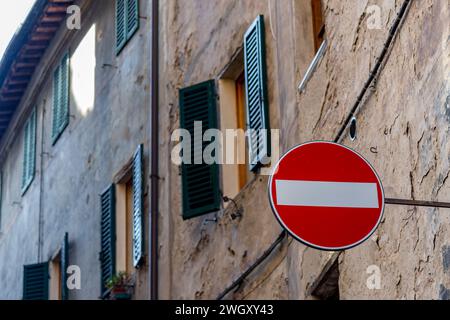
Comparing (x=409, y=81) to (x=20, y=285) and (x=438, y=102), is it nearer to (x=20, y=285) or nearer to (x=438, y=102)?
(x=438, y=102)

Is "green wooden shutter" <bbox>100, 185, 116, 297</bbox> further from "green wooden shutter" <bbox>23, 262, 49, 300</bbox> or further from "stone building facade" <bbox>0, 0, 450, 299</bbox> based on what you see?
"green wooden shutter" <bbox>23, 262, 49, 300</bbox>

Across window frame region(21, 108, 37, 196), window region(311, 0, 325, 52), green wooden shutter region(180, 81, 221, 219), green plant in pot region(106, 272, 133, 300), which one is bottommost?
green plant in pot region(106, 272, 133, 300)

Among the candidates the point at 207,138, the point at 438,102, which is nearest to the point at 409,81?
the point at 438,102

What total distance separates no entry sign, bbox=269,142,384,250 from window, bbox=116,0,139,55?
8.56 metres

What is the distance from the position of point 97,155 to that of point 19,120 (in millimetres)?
5233

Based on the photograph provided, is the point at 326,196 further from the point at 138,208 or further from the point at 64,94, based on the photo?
the point at 64,94

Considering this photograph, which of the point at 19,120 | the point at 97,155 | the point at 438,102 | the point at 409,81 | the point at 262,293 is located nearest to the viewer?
the point at 438,102

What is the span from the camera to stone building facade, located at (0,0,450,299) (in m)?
7.93

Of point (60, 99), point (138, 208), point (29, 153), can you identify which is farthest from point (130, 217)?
point (29, 153)

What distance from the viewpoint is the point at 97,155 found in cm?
1648

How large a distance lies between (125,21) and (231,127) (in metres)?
4.00

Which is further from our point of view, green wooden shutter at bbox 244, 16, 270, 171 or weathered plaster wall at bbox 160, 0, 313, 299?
green wooden shutter at bbox 244, 16, 270, 171

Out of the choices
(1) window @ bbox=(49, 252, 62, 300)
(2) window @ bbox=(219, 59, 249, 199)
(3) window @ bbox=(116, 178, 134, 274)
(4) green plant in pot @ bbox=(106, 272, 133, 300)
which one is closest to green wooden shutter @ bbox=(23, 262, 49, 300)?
(1) window @ bbox=(49, 252, 62, 300)

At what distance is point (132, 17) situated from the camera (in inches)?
617
